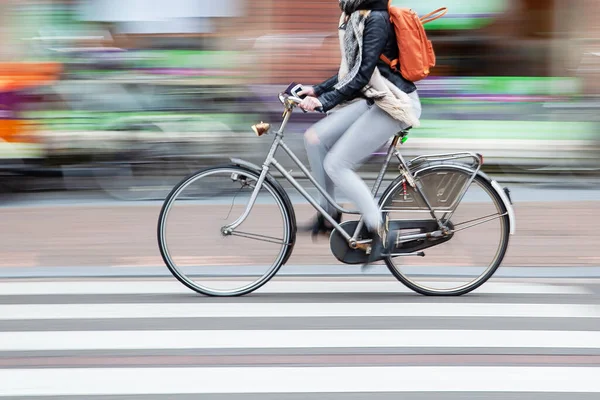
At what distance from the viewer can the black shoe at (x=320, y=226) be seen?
6145 millimetres

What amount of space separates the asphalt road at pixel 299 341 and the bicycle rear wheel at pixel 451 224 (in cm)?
16

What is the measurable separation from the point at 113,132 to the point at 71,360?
623 cm

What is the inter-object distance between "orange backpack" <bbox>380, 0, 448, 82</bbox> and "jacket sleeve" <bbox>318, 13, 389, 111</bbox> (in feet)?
0.25

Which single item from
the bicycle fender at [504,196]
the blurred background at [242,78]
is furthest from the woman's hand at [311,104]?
the blurred background at [242,78]

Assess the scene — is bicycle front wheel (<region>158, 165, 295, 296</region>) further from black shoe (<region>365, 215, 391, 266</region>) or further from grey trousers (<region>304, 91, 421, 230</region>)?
black shoe (<region>365, 215, 391, 266</region>)

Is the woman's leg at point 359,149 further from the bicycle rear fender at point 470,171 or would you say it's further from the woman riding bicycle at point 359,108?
the bicycle rear fender at point 470,171

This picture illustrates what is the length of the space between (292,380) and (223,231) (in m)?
1.77

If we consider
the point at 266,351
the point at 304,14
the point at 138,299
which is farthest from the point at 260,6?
the point at 266,351

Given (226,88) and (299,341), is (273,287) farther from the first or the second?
(226,88)

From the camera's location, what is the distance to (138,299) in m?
6.23

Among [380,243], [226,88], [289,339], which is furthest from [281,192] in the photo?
[226,88]

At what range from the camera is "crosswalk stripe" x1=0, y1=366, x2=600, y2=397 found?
4449 mm

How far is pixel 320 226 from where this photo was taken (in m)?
6.18

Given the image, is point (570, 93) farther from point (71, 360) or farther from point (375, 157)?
point (71, 360)
